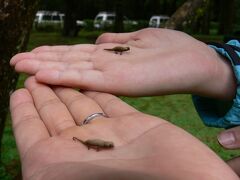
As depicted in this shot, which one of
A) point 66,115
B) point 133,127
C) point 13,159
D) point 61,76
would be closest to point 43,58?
point 61,76

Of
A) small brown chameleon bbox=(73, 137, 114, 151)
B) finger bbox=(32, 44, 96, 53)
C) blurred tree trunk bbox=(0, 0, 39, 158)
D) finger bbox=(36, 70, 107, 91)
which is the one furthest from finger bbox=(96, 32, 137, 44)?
small brown chameleon bbox=(73, 137, 114, 151)

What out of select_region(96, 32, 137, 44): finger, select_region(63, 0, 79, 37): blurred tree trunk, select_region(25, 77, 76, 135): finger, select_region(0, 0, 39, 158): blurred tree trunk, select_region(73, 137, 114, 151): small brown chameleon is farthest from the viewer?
select_region(63, 0, 79, 37): blurred tree trunk

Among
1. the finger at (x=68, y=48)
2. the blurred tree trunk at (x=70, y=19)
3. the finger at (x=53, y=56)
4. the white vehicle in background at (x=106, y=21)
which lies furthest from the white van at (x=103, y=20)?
the finger at (x=53, y=56)

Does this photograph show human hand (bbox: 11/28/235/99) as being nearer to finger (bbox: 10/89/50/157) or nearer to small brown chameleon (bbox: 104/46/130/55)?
small brown chameleon (bbox: 104/46/130/55)

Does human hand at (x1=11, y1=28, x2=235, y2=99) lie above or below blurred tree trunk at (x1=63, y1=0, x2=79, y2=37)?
above

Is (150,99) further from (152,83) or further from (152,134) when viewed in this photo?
(152,134)

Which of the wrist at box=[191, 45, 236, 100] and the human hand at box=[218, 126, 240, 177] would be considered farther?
the wrist at box=[191, 45, 236, 100]
